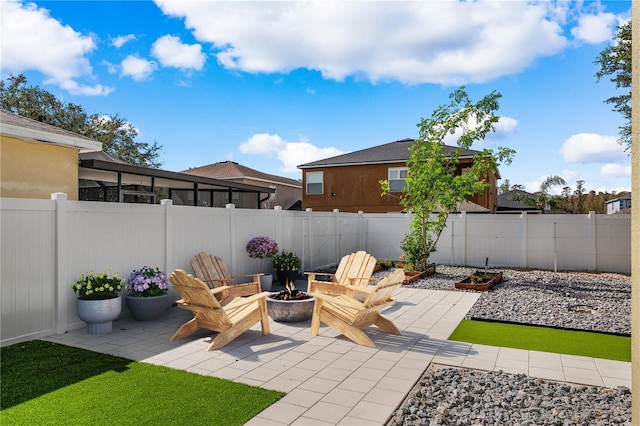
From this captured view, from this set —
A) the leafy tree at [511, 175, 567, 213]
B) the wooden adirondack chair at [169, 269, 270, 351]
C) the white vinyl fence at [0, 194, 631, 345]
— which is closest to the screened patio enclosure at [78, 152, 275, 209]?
the white vinyl fence at [0, 194, 631, 345]

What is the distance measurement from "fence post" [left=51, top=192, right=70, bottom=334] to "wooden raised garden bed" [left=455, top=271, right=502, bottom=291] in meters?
8.13

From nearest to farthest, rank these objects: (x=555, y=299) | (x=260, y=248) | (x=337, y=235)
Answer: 1. (x=555, y=299)
2. (x=260, y=248)
3. (x=337, y=235)

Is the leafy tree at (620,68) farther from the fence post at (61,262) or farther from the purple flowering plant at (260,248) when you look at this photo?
the fence post at (61,262)

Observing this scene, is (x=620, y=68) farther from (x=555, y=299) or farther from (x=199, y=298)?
(x=199, y=298)

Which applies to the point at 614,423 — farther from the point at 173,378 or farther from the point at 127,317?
the point at 127,317

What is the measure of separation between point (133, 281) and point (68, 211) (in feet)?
4.58

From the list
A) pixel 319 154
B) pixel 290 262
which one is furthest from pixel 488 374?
pixel 319 154

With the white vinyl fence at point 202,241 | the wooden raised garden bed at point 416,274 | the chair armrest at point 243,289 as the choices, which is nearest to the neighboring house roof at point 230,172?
the white vinyl fence at point 202,241

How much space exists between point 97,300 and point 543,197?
38.4 meters

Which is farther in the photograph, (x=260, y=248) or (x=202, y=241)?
(x=260, y=248)

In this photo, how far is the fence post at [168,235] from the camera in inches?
307

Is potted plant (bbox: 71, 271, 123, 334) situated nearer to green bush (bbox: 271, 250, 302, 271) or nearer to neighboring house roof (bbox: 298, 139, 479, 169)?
green bush (bbox: 271, 250, 302, 271)

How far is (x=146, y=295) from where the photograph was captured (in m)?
6.88

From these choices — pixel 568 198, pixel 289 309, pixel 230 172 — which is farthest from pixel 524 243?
pixel 568 198
